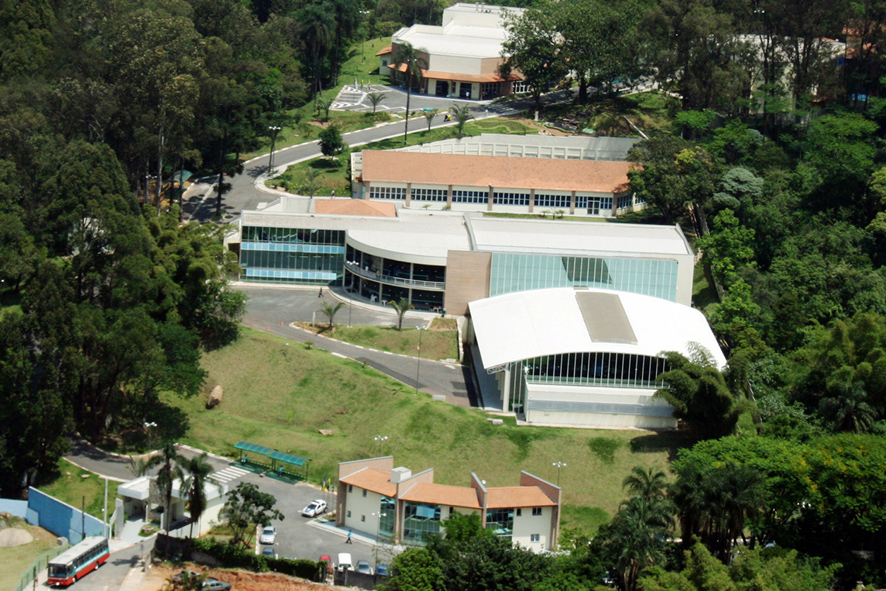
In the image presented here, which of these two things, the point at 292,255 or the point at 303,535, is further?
the point at 292,255

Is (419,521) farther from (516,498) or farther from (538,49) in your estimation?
(538,49)

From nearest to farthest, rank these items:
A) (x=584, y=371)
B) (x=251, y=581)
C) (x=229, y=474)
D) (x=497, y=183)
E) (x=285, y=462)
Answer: (x=251, y=581), (x=229, y=474), (x=285, y=462), (x=584, y=371), (x=497, y=183)

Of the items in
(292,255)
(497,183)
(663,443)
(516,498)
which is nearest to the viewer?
(516,498)

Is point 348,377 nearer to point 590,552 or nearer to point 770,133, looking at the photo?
point 590,552

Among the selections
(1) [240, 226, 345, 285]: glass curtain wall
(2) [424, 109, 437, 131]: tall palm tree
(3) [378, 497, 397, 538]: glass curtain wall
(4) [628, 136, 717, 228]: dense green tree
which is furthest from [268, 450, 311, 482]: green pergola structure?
(2) [424, 109, 437, 131]: tall palm tree

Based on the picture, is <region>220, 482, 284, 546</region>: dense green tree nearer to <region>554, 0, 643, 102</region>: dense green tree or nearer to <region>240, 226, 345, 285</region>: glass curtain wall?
<region>240, 226, 345, 285</region>: glass curtain wall

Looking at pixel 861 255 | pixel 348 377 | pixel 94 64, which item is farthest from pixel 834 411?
pixel 94 64

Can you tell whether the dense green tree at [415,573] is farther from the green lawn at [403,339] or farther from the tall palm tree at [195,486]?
the green lawn at [403,339]

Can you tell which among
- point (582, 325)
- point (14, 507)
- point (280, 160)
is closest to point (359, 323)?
point (582, 325)

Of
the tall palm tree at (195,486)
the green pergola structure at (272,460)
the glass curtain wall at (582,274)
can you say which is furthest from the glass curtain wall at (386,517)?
the glass curtain wall at (582,274)

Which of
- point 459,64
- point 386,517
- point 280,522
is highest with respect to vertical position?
point 459,64
